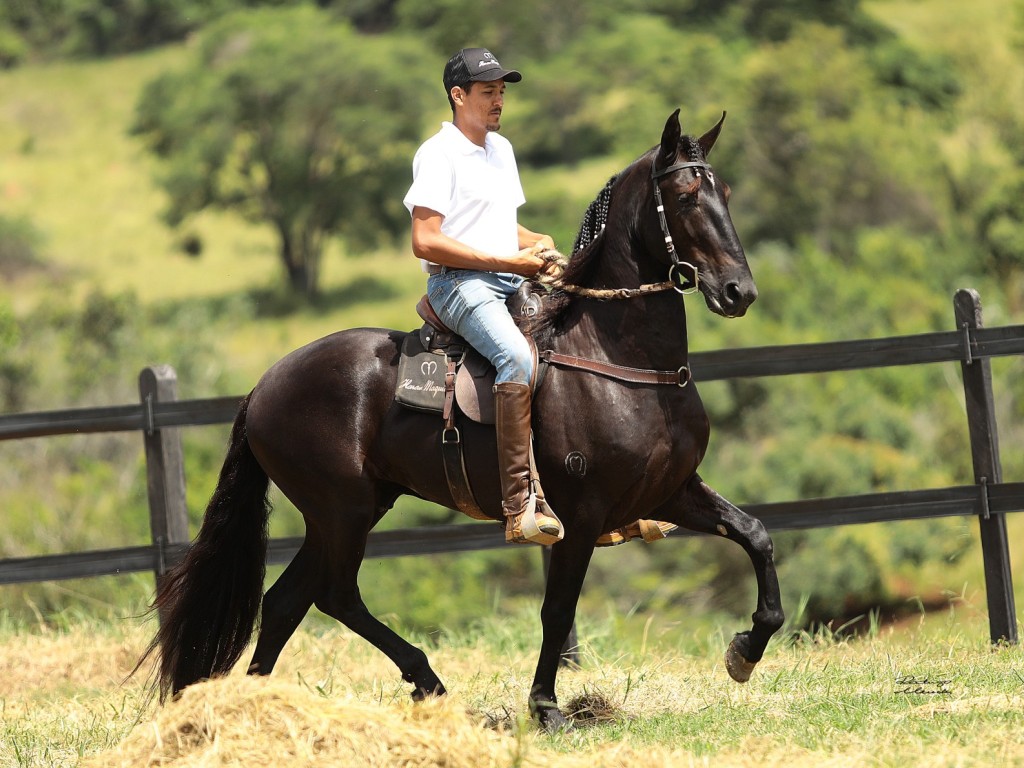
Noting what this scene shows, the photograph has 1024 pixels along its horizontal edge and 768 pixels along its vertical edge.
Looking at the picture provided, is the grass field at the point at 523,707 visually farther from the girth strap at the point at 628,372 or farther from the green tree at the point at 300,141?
the green tree at the point at 300,141

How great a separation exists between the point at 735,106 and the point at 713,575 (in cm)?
3612

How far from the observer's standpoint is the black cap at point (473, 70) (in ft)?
16.5

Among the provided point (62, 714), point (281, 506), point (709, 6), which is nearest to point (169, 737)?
point (62, 714)

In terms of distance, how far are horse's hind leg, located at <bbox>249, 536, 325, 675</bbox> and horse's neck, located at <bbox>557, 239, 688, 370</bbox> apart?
1.46 m

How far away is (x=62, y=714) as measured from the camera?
19.8ft

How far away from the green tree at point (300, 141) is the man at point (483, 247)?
165 ft

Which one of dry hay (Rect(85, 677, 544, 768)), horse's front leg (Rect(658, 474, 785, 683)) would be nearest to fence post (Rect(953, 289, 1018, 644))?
horse's front leg (Rect(658, 474, 785, 683))

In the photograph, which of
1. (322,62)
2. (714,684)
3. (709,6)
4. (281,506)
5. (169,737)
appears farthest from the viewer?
(709,6)

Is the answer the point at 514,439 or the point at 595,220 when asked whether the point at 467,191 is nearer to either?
the point at 595,220

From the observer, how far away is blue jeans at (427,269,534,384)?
4.86 meters

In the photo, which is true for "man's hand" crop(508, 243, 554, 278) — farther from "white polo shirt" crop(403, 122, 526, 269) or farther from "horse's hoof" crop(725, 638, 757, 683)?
"horse's hoof" crop(725, 638, 757, 683)

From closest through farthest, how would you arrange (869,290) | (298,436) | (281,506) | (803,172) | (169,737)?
1. (169,737)
2. (298,436)
3. (281,506)
4. (869,290)
5. (803,172)

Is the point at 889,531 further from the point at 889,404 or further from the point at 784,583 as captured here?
the point at 889,404

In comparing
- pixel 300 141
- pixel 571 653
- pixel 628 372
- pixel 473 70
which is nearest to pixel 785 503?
pixel 571 653
